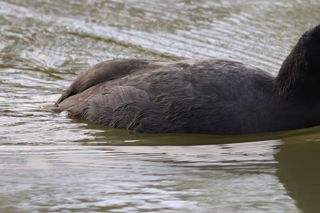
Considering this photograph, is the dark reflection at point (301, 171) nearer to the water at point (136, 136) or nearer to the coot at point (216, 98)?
the water at point (136, 136)

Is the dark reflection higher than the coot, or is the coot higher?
the coot

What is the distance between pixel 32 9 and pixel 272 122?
213 inches

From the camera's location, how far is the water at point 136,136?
18.2 feet

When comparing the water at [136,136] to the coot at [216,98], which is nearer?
the water at [136,136]

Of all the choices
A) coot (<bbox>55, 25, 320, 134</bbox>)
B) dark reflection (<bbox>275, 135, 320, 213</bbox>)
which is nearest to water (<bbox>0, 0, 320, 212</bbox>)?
dark reflection (<bbox>275, 135, 320, 213</bbox>)

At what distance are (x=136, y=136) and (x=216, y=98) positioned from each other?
79 centimetres

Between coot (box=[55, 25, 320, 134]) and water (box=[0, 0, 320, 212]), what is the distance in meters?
0.13

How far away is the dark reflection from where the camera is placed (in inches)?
218

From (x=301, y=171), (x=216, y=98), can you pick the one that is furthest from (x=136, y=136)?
(x=301, y=171)

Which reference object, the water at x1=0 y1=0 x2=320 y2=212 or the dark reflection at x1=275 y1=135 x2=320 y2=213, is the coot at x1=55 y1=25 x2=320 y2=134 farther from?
the dark reflection at x1=275 y1=135 x2=320 y2=213

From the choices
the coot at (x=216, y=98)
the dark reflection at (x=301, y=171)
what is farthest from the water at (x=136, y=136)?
the coot at (x=216, y=98)

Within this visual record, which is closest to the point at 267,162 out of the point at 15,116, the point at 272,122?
the point at 272,122

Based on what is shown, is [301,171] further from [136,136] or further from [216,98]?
[136,136]

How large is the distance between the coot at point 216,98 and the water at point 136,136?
128 millimetres
